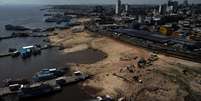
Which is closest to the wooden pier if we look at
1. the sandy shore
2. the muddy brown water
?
the muddy brown water

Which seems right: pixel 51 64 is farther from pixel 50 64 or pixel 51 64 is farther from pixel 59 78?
pixel 59 78

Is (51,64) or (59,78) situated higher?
(59,78)

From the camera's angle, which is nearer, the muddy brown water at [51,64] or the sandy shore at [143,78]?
the sandy shore at [143,78]

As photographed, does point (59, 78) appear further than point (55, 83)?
Yes

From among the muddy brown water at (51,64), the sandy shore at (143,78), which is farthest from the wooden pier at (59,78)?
the sandy shore at (143,78)

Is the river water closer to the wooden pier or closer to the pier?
the pier

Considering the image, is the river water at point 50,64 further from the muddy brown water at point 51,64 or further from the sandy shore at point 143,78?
the sandy shore at point 143,78

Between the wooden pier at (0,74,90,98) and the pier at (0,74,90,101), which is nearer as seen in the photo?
the pier at (0,74,90,101)

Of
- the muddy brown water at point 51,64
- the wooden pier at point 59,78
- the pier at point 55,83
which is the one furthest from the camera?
the muddy brown water at point 51,64

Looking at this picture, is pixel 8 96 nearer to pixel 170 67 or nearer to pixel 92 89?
pixel 92 89

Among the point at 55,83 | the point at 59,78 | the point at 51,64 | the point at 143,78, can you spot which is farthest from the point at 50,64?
the point at 143,78
